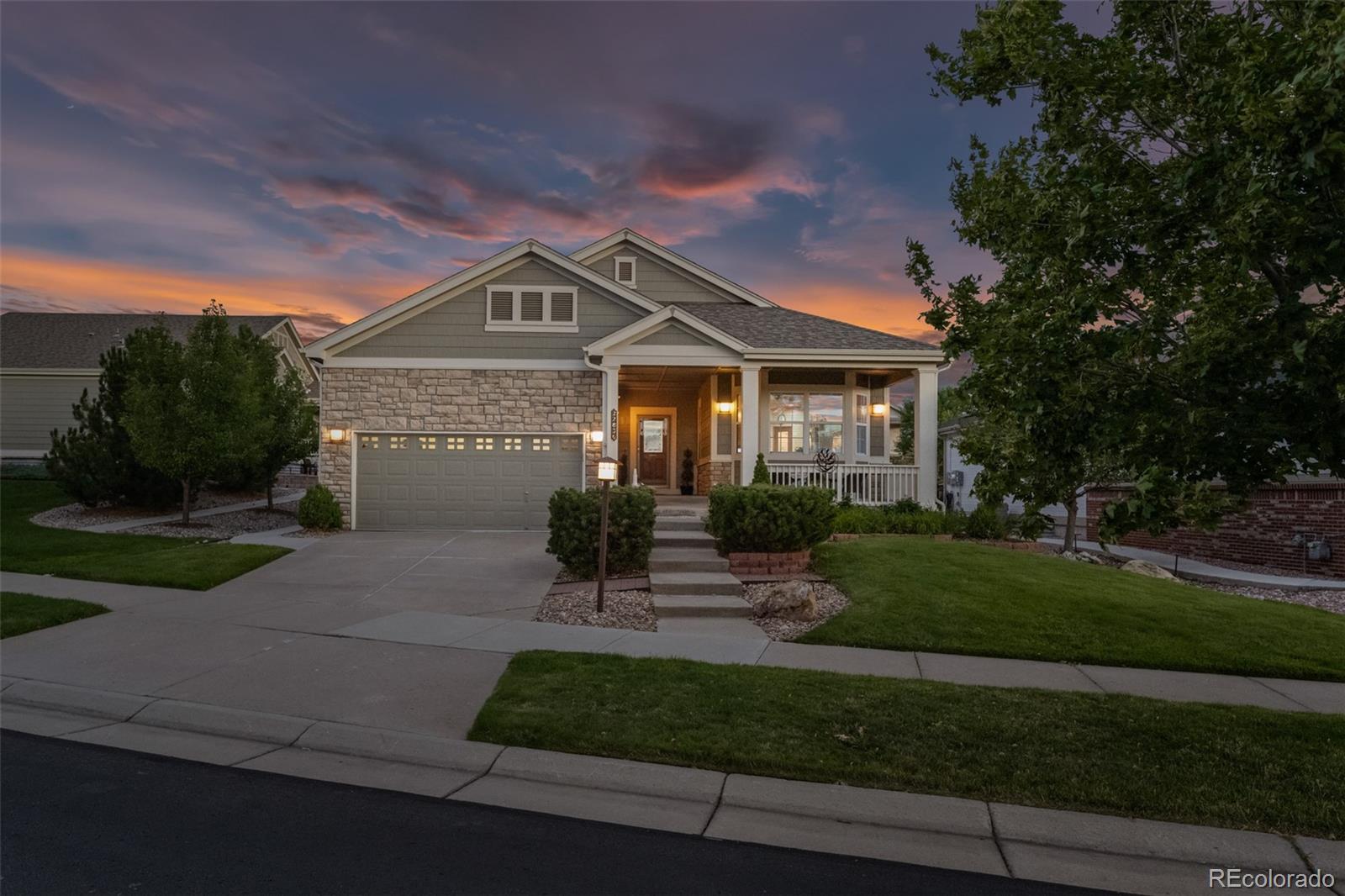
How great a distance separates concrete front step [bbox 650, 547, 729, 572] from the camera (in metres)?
12.0

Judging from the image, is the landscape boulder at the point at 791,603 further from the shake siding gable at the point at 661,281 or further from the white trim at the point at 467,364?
the shake siding gable at the point at 661,281

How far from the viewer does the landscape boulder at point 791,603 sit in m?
9.63

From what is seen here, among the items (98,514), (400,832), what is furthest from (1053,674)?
(98,514)

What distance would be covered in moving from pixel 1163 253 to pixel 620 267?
18.6 metres

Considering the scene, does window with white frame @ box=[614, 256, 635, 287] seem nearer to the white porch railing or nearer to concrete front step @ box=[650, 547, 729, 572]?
the white porch railing

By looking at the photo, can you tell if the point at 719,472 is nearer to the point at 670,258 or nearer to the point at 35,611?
the point at 670,258

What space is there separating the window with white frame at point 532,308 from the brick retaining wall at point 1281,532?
12.7 metres

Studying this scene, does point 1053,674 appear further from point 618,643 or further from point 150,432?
point 150,432

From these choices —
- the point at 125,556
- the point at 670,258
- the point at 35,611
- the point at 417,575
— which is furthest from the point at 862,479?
the point at 35,611

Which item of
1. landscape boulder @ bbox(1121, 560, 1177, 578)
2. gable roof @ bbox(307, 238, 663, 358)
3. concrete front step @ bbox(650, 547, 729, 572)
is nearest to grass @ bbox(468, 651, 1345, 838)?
concrete front step @ bbox(650, 547, 729, 572)

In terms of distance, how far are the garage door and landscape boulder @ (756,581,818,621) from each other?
30.8 feet

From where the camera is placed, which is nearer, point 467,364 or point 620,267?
point 467,364

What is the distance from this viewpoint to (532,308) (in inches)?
742

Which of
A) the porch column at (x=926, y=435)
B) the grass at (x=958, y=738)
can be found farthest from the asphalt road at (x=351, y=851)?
the porch column at (x=926, y=435)
